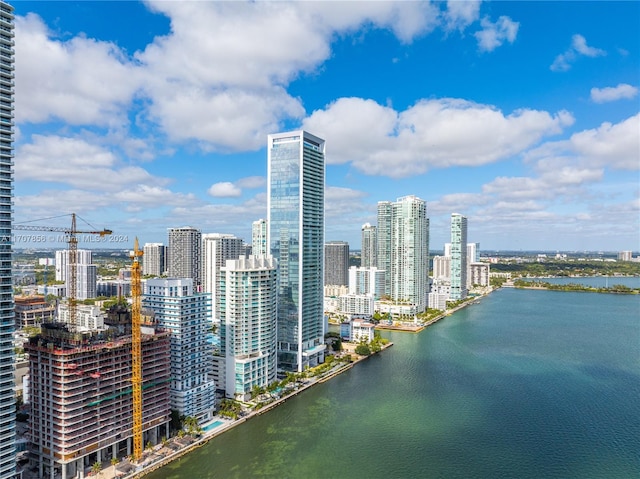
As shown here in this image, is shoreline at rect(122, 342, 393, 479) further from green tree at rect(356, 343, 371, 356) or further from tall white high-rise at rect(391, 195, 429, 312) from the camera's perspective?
tall white high-rise at rect(391, 195, 429, 312)

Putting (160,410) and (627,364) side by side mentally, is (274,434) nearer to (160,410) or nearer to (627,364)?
(160,410)

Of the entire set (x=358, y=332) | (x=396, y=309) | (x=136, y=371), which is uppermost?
(x=136, y=371)

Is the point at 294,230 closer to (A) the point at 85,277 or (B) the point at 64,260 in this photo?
(A) the point at 85,277

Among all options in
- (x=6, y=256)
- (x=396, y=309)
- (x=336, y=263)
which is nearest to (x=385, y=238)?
(x=396, y=309)

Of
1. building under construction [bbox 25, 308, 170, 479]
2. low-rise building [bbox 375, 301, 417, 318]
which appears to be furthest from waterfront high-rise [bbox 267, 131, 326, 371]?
low-rise building [bbox 375, 301, 417, 318]

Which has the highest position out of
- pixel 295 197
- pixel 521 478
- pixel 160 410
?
pixel 295 197

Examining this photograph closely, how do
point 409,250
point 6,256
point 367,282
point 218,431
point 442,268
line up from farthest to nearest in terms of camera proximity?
point 442,268 → point 367,282 → point 409,250 → point 218,431 → point 6,256

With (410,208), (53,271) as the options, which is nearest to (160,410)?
(410,208)
